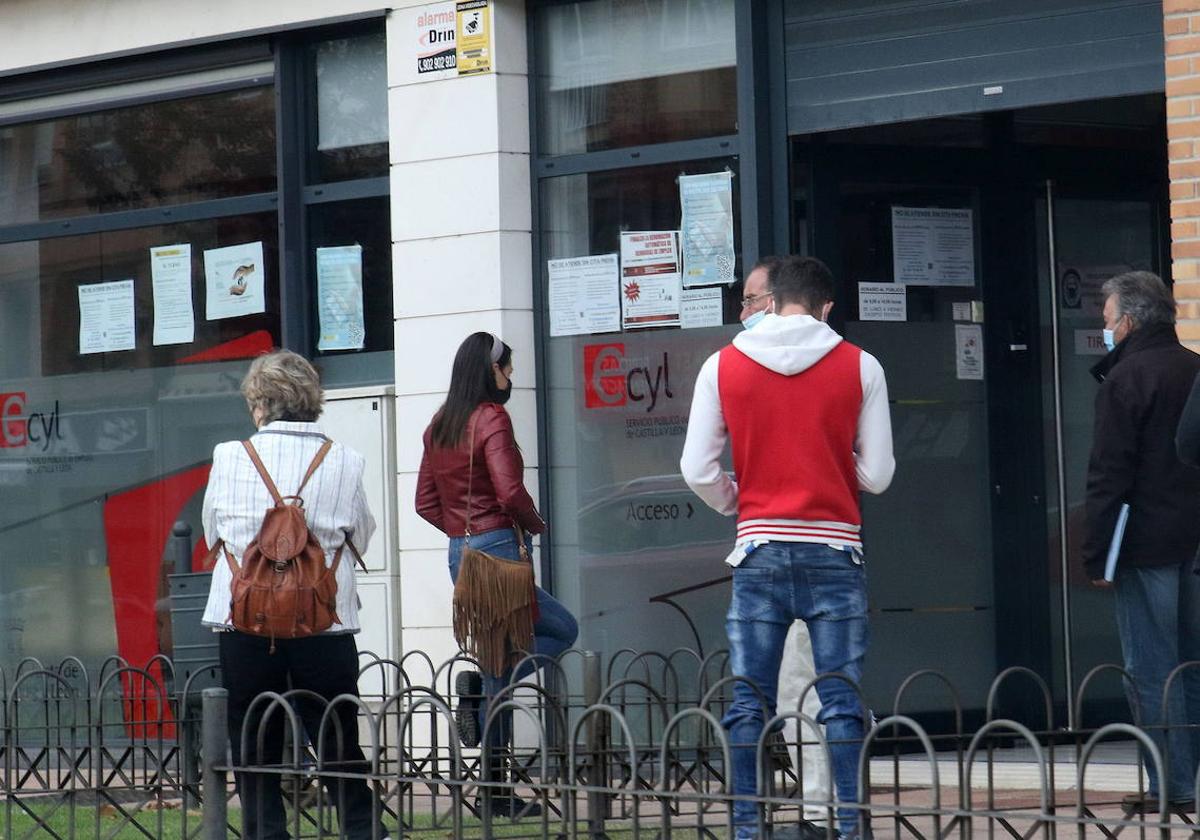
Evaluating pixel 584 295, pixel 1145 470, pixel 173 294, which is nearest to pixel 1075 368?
pixel 584 295

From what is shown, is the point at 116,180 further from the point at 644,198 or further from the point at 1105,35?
the point at 1105,35

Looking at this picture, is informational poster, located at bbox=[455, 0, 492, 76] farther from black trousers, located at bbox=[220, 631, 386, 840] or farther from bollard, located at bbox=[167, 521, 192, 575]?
black trousers, located at bbox=[220, 631, 386, 840]

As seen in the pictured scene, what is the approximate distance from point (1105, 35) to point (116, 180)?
5.39 meters

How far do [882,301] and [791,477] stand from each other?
10.9 feet

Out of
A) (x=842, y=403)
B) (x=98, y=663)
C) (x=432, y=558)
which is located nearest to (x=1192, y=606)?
(x=842, y=403)

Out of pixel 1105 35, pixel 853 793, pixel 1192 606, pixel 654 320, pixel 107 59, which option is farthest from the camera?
pixel 107 59

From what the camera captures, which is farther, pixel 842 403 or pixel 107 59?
pixel 107 59

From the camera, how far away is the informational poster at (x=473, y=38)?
32.1 feet

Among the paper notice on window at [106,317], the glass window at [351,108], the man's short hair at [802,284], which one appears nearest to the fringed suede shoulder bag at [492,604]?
the man's short hair at [802,284]

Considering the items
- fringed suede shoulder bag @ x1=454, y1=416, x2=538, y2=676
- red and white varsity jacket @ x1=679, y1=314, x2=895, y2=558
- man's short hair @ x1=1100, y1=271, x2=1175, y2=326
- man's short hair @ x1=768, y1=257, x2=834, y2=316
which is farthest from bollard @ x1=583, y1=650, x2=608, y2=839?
man's short hair @ x1=1100, y1=271, x2=1175, y2=326

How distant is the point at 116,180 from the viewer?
11227 mm

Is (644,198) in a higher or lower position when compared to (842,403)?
higher

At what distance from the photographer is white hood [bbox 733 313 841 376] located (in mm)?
6281

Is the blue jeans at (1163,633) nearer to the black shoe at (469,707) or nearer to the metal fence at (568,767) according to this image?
the metal fence at (568,767)
